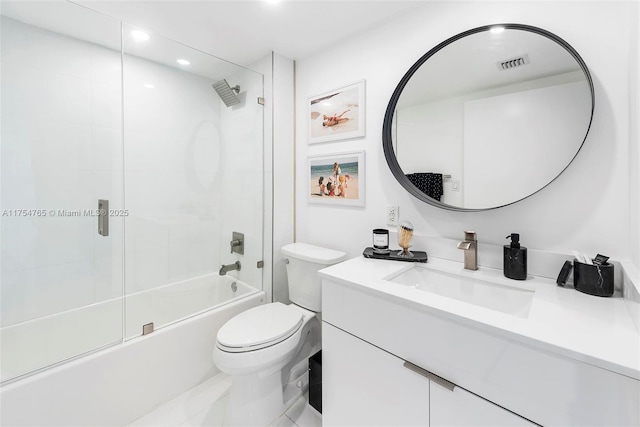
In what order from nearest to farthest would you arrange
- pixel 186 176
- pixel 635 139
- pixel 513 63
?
1. pixel 635 139
2. pixel 513 63
3. pixel 186 176

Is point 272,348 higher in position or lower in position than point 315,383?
higher

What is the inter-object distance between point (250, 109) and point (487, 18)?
1549mm

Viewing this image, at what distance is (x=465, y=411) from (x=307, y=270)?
1.03 metres

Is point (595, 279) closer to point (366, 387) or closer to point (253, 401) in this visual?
point (366, 387)

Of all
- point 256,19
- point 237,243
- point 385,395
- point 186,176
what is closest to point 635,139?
point 385,395

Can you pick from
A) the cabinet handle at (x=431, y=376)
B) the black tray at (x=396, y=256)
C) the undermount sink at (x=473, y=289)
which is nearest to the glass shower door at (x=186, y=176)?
the black tray at (x=396, y=256)

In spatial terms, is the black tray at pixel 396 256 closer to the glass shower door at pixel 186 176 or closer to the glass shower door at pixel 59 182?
the glass shower door at pixel 186 176

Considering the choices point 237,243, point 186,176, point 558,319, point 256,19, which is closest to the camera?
point 558,319

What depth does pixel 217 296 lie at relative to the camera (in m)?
1.89

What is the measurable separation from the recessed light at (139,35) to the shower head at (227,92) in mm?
482

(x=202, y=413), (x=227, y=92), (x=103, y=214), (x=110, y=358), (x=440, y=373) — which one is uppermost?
(x=227, y=92)

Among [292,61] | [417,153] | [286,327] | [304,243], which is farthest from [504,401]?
[292,61]

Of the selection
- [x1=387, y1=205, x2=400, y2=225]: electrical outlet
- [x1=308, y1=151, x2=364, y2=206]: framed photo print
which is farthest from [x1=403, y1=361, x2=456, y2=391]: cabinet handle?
[x1=308, y1=151, x2=364, y2=206]: framed photo print

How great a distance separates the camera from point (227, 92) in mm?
2010
